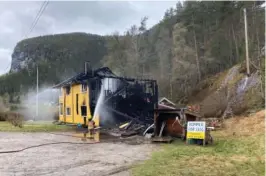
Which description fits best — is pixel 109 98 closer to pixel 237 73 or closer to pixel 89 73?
pixel 89 73

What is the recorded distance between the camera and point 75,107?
26.1m

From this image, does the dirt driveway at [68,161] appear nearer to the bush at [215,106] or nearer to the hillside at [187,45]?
the bush at [215,106]

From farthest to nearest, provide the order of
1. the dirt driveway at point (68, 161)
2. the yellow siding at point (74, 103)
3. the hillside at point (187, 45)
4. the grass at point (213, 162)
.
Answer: the hillside at point (187, 45)
the yellow siding at point (74, 103)
the dirt driveway at point (68, 161)
the grass at point (213, 162)

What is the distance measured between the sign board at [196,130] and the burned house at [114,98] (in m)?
7.36

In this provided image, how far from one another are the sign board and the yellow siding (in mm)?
11784

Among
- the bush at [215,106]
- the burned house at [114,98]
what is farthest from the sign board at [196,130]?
the bush at [215,106]

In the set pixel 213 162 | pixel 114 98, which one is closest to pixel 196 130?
pixel 213 162

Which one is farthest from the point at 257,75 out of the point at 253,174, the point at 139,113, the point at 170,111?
the point at 253,174

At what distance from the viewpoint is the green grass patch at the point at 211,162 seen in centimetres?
708

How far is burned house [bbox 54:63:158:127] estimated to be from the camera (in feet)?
70.8

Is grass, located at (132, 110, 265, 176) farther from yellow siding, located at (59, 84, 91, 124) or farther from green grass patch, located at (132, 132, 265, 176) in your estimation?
yellow siding, located at (59, 84, 91, 124)

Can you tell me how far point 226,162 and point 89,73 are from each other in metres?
17.5

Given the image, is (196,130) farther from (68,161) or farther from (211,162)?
(68,161)

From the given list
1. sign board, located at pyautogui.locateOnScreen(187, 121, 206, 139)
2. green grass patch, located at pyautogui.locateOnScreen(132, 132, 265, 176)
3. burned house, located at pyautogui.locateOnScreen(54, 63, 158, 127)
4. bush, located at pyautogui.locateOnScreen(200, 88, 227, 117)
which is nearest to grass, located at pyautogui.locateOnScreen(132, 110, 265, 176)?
green grass patch, located at pyautogui.locateOnScreen(132, 132, 265, 176)
